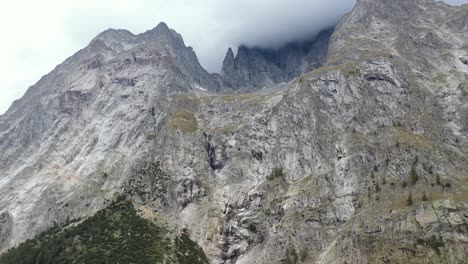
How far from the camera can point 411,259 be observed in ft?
605

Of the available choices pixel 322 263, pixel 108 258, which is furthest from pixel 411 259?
pixel 108 258

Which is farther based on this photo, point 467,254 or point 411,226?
point 411,226

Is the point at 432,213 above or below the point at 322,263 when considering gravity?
above

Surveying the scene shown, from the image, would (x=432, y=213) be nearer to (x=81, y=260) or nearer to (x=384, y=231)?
(x=384, y=231)

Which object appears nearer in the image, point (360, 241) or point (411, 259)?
point (411, 259)

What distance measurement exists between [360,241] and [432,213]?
30.1 metres

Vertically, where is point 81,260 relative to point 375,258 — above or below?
above

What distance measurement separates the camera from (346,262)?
19388 cm

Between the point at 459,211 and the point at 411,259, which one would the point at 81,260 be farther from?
the point at 459,211

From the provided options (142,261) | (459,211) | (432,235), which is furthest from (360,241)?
(142,261)

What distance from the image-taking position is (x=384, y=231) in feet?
652

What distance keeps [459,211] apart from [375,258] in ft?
125

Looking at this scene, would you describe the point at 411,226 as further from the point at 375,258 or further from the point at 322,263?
the point at 322,263

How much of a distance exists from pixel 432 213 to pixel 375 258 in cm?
2963
